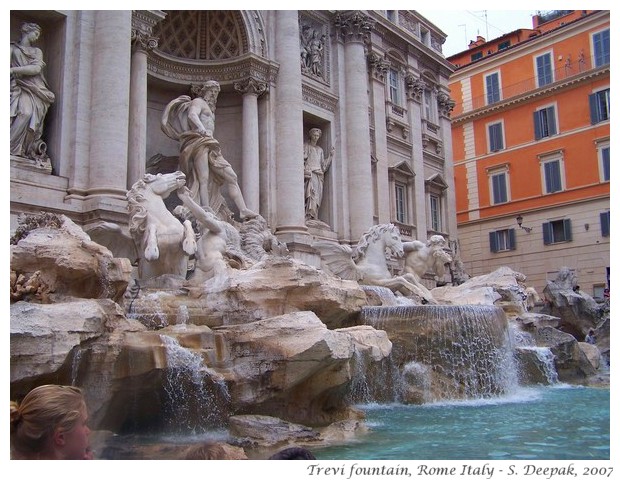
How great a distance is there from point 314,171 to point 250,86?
310 cm

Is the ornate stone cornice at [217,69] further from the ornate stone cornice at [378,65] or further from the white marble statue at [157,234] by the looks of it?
the white marble statue at [157,234]

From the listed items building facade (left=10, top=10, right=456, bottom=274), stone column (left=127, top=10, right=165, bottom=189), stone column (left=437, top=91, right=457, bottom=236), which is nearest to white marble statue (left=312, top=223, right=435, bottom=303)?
building facade (left=10, top=10, right=456, bottom=274)

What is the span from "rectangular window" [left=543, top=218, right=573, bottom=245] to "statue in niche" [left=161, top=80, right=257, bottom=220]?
1621 centimetres

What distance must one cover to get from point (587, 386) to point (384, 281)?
422 centimetres

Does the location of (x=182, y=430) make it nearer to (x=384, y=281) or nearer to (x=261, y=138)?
(x=384, y=281)

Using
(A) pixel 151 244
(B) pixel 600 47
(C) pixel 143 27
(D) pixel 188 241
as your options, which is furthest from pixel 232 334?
(B) pixel 600 47

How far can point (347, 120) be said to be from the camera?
18.9m

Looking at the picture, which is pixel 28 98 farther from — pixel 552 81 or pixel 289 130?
pixel 552 81

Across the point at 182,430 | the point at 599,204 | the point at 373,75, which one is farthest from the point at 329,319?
the point at 599,204

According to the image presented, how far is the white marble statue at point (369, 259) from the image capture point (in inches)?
522

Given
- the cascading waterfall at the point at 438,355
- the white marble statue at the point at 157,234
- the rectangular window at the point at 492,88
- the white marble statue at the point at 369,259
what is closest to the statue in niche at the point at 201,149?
the white marble statue at the point at 369,259

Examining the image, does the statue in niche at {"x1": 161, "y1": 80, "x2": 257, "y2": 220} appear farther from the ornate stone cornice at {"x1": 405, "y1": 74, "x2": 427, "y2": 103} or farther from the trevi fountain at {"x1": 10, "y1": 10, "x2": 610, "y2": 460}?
the ornate stone cornice at {"x1": 405, "y1": 74, "x2": 427, "y2": 103}

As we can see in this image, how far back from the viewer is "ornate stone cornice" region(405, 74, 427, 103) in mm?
23281

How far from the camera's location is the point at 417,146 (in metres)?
23.2
